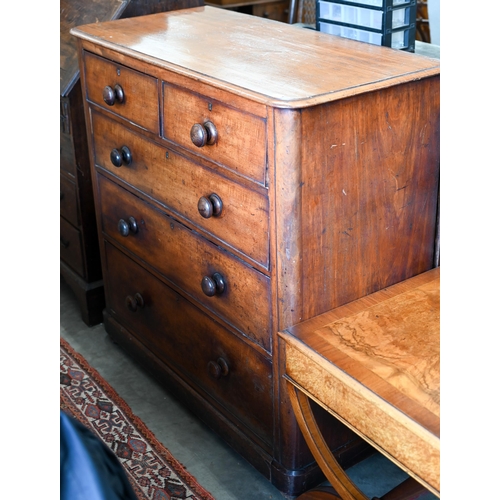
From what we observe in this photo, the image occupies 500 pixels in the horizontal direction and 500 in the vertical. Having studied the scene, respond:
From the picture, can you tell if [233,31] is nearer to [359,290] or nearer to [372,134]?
[372,134]

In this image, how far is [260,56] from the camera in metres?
1.79

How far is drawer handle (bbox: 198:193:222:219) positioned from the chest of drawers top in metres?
0.29

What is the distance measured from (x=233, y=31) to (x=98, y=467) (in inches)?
55.0

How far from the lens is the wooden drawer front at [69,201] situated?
8.61 ft

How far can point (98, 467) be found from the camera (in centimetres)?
108

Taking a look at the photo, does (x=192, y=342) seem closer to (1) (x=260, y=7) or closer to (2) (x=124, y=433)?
(2) (x=124, y=433)

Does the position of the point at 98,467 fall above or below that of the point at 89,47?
below

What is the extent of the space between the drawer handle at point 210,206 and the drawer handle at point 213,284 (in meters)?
0.17

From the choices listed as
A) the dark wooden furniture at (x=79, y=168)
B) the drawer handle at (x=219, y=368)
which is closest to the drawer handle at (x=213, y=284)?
the drawer handle at (x=219, y=368)

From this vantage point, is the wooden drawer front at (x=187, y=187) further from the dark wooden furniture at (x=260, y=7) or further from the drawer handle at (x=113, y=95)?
the dark wooden furniture at (x=260, y=7)

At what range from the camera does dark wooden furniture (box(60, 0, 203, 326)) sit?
7.91ft

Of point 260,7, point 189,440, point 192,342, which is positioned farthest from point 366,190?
point 260,7

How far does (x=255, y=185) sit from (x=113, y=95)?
672 millimetres

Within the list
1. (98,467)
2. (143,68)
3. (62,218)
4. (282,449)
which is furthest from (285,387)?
(62,218)
